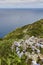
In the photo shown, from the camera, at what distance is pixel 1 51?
35.1 ft

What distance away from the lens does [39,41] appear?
11797 millimetres

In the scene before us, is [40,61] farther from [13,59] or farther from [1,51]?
[1,51]

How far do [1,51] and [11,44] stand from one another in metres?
0.88

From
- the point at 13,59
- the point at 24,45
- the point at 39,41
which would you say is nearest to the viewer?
the point at 13,59

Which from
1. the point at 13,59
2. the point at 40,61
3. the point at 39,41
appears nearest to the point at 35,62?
the point at 40,61

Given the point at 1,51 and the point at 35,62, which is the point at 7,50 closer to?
the point at 1,51

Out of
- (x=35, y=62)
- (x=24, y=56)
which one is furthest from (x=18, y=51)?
(x=35, y=62)

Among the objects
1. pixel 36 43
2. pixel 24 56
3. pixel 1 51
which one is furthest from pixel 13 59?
pixel 36 43

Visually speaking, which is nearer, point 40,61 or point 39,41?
point 40,61

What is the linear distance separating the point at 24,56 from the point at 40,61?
79 centimetres

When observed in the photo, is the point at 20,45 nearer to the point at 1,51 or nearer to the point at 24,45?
the point at 24,45

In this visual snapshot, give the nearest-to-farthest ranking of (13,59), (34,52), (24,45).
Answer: (13,59)
(34,52)
(24,45)

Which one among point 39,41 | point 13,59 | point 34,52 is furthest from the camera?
point 39,41

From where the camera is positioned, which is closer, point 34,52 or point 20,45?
point 34,52
